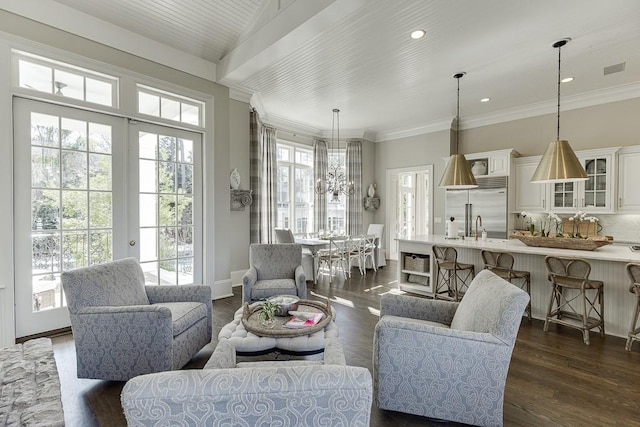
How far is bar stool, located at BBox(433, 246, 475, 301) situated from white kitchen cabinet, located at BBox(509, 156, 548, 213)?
2.32 meters

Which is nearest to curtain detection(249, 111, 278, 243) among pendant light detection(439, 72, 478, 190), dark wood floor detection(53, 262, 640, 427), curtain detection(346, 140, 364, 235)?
curtain detection(346, 140, 364, 235)

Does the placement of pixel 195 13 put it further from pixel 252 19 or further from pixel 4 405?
pixel 4 405

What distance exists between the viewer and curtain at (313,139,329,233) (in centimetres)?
769

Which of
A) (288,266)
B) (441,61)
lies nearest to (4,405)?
(288,266)

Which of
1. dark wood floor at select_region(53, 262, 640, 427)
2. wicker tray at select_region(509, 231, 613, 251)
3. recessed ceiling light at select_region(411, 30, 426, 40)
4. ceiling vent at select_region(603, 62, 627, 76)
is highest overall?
recessed ceiling light at select_region(411, 30, 426, 40)

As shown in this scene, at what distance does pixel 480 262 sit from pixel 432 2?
343 cm

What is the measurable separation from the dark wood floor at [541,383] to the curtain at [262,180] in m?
2.38

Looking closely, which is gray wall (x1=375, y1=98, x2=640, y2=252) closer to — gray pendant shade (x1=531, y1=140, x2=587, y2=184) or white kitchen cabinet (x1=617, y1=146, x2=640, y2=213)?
white kitchen cabinet (x1=617, y1=146, x2=640, y2=213)

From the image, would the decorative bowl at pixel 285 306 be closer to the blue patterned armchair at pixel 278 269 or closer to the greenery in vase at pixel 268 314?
the greenery in vase at pixel 268 314

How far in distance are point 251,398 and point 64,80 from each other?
13.8ft

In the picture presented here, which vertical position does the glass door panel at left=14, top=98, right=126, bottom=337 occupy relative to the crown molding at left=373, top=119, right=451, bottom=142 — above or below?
below

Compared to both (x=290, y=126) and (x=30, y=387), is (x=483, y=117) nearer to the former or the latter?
(x=290, y=126)

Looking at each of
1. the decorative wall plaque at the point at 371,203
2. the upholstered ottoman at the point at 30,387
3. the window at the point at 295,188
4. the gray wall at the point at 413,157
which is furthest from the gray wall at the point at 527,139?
the upholstered ottoman at the point at 30,387

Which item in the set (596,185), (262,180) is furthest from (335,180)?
(596,185)
